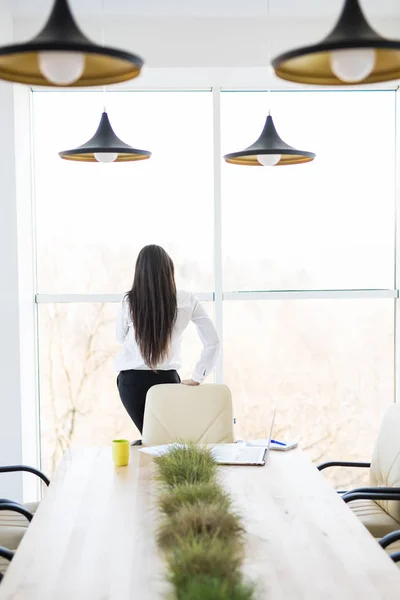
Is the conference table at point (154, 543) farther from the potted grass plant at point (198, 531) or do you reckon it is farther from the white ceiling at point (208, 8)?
the white ceiling at point (208, 8)

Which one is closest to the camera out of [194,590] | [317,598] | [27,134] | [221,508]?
[194,590]

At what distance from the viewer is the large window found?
5.82 meters

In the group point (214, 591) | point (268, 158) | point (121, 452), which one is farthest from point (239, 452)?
point (214, 591)

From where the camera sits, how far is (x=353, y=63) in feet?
7.88

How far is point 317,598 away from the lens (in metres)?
2.03

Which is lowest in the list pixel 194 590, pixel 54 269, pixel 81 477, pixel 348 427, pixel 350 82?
pixel 348 427

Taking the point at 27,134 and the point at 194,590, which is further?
the point at 27,134

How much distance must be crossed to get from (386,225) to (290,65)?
3.60m

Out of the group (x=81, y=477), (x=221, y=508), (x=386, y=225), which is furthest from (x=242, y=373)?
(x=221, y=508)

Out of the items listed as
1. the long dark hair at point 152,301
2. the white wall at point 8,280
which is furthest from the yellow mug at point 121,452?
the white wall at point 8,280

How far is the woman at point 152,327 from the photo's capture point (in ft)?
14.6

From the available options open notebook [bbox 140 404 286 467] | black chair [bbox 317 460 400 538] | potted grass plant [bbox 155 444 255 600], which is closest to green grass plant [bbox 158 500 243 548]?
potted grass plant [bbox 155 444 255 600]

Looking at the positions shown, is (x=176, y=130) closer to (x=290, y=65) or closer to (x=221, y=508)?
(x=290, y=65)

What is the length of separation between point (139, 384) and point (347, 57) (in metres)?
2.64
